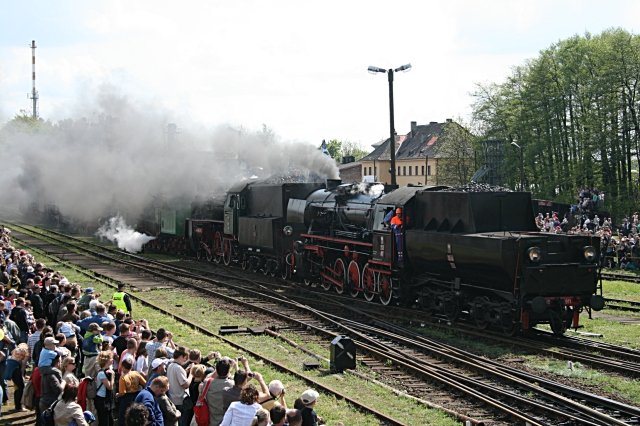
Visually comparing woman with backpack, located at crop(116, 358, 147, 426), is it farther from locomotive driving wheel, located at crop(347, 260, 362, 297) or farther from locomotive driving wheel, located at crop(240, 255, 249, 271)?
locomotive driving wheel, located at crop(240, 255, 249, 271)

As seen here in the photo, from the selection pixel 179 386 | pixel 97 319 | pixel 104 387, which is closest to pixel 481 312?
pixel 97 319

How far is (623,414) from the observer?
1107cm

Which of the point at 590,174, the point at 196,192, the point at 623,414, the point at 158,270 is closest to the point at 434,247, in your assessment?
the point at 623,414

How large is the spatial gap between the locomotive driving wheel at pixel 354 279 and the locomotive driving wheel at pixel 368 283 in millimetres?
226

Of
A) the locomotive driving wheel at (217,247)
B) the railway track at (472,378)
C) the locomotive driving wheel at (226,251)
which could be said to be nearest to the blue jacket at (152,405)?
the railway track at (472,378)

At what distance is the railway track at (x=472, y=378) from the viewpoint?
35.9 ft

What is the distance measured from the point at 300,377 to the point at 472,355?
340cm

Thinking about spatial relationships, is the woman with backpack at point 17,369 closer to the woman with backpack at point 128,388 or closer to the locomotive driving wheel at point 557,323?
the woman with backpack at point 128,388

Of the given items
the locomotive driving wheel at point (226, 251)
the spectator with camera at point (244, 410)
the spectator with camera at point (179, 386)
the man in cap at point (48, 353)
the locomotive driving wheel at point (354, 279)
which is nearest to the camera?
the spectator with camera at point (244, 410)

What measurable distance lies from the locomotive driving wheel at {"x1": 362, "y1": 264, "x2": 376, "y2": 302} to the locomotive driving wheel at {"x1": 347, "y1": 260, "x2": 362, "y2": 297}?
0.74 feet

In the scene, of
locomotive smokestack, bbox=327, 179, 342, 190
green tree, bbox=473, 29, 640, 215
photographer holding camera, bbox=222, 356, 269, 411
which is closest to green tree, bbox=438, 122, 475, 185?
green tree, bbox=473, 29, 640, 215

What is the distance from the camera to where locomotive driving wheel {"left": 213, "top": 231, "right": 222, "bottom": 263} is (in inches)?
1291

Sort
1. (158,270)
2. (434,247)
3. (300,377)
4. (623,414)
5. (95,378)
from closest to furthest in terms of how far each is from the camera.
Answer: (95,378), (623,414), (300,377), (434,247), (158,270)

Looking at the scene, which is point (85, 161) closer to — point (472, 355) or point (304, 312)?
point (304, 312)
